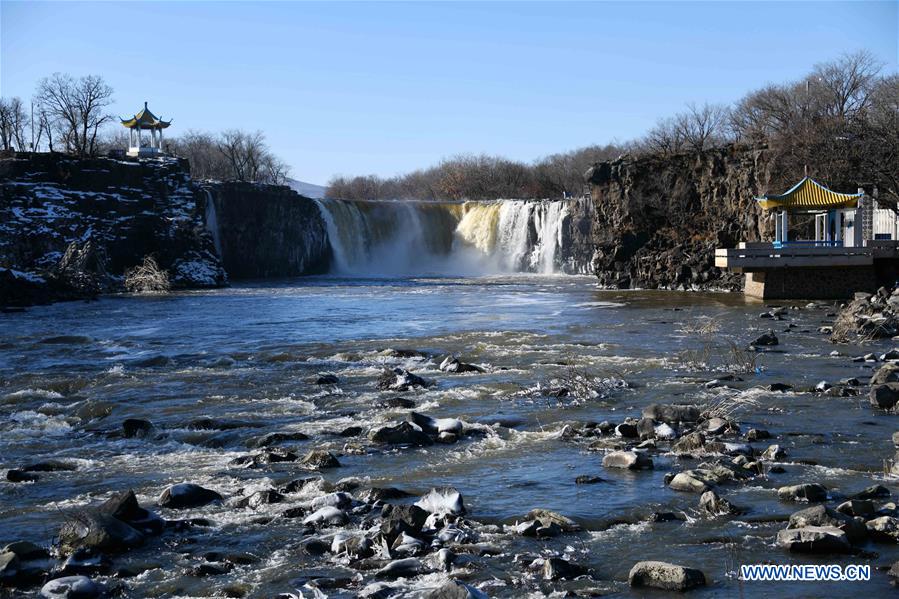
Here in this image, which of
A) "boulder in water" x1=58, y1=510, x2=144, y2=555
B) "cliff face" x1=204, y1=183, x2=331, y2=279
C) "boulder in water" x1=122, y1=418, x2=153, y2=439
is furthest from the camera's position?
"cliff face" x1=204, y1=183, x2=331, y2=279

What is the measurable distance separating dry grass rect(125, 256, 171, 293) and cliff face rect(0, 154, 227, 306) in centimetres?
84

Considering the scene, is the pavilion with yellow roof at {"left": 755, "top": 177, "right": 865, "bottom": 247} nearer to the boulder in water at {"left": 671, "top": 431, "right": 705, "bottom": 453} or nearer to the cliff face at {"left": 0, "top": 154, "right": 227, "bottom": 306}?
the boulder in water at {"left": 671, "top": 431, "right": 705, "bottom": 453}

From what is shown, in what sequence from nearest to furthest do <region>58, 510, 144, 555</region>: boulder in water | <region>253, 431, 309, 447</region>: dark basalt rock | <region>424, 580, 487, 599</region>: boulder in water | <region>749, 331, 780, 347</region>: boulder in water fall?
<region>424, 580, 487, 599</region>: boulder in water < <region>58, 510, 144, 555</region>: boulder in water < <region>253, 431, 309, 447</region>: dark basalt rock < <region>749, 331, 780, 347</region>: boulder in water

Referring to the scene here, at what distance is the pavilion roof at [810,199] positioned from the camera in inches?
1420

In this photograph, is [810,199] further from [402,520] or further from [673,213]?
[402,520]

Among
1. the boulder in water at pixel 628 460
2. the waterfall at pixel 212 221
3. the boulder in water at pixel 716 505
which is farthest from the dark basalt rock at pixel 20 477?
the waterfall at pixel 212 221

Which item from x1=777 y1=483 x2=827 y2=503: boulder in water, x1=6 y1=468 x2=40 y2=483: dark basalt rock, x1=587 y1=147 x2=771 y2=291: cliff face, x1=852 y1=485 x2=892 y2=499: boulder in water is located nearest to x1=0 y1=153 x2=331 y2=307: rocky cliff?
x1=587 y1=147 x2=771 y2=291: cliff face

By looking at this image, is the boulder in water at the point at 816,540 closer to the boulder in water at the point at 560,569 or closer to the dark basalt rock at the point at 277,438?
the boulder in water at the point at 560,569

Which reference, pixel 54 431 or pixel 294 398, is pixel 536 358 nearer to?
pixel 294 398

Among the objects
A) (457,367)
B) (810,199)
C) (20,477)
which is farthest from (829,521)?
(810,199)

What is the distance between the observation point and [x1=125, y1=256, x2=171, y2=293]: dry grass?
2008 inches

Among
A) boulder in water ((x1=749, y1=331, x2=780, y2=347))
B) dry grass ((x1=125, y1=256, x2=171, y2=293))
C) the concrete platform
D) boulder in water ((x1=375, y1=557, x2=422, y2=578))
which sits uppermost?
the concrete platform

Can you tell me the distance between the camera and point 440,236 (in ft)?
234

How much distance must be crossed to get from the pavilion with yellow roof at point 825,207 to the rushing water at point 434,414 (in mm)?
7440
